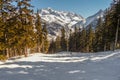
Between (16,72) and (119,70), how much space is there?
31.0 feet

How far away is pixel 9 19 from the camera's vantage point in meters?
36.7

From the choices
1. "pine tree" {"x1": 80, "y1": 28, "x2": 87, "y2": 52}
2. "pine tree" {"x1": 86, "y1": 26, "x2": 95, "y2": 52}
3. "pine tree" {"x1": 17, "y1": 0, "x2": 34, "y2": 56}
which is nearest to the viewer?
"pine tree" {"x1": 17, "y1": 0, "x2": 34, "y2": 56}

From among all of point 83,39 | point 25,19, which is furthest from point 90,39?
point 25,19

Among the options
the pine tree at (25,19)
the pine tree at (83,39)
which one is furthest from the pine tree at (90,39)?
the pine tree at (25,19)

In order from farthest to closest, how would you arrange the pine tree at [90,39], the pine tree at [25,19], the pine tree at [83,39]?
the pine tree at [83,39], the pine tree at [90,39], the pine tree at [25,19]

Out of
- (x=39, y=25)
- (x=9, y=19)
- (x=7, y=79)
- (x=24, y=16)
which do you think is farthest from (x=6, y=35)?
(x=39, y=25)

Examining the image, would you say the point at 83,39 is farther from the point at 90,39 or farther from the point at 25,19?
the point at 25,19

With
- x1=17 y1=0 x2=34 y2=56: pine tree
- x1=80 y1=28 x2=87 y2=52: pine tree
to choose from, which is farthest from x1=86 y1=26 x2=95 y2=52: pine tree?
x1=17 y1=0 x2=34 y2=56: pine tree

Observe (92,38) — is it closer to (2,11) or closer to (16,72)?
(2,11)

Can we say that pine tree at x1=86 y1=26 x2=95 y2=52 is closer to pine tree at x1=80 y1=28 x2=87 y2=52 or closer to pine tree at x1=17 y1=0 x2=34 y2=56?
pine tree at x1=80 y1=28 x2=87 y2=52

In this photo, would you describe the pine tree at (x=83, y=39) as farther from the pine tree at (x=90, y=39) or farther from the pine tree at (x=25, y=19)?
the pine tree at (x=25, y=19)

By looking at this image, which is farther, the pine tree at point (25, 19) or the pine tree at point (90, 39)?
the pine tree at point (90, 39)

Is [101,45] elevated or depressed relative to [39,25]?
depressed

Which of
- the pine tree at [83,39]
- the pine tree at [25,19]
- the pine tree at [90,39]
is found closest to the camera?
the pine tree at [25,19]
